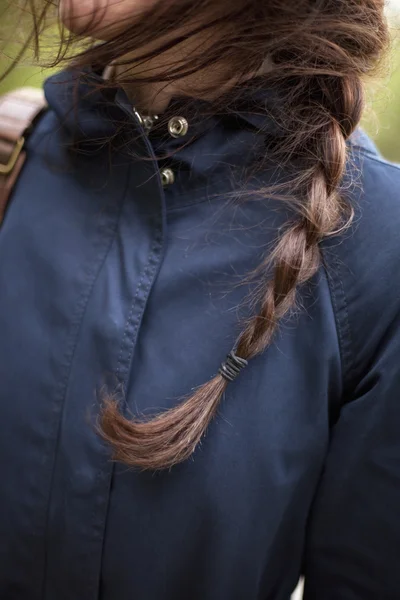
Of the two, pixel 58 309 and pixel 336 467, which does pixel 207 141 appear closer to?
pixel 58 309

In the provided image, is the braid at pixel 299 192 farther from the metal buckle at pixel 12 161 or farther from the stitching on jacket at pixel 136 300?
the metal buckle at pixel 12 161

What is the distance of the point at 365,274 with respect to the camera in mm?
859

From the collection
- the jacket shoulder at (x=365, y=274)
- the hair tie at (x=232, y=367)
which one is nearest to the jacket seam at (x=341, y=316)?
the jacket shoulder at (x=365, y=274)

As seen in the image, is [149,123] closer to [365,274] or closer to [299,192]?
[299,192]

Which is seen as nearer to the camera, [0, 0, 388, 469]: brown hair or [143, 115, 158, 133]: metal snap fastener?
[0, 0, 388, 469]: brown hair

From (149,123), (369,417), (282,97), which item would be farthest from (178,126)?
(369,417)

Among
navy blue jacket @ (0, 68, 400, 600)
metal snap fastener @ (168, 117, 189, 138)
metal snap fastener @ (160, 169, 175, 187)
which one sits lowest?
navy blue jacket @ (0, 68, 400, 600)

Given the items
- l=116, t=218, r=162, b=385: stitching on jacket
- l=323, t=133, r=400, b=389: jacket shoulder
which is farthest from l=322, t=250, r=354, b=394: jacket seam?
l=116, t=218, r=162, b=385: stitching on jacket

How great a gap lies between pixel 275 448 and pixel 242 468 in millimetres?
53

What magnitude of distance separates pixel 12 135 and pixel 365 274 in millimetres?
593

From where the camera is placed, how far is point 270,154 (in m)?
0.92

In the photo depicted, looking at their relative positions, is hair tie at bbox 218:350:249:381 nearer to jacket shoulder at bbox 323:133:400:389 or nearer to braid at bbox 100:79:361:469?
braid at bbox 100:79:361:469

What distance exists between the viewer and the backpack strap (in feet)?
3.34

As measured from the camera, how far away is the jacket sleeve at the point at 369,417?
0.85m
